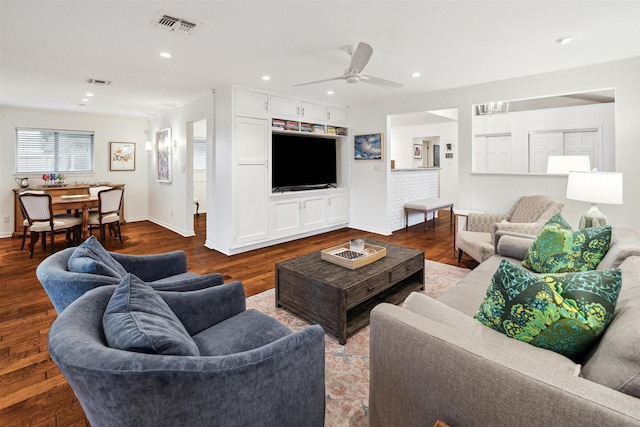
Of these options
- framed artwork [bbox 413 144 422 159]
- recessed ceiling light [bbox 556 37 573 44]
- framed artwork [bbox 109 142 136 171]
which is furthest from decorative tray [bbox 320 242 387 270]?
framed artwork [bbox 413 144 422 159]

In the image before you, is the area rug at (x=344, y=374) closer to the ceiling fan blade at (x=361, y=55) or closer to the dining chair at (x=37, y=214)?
the ceiling fan blade at (x=361, y=55)

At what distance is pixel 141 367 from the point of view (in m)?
0.80

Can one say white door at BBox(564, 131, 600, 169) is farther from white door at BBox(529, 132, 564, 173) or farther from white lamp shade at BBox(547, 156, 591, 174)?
white lamp shade at BBox(547, 156, 591, 174)

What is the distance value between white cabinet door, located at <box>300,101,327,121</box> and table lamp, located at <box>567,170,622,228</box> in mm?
3732

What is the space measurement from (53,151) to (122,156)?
3.74 feet

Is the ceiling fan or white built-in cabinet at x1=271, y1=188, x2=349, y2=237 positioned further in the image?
white built-in cabinet at x1=271, y1=188, x2=349, y2=237

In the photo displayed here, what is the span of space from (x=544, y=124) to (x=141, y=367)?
25.8ft

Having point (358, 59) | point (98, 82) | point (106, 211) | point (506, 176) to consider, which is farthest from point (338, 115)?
point (106, 211)

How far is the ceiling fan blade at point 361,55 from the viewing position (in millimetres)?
2703

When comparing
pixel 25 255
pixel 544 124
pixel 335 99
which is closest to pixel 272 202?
pixel 335 99

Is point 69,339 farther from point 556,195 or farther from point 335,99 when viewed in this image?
point 335,99

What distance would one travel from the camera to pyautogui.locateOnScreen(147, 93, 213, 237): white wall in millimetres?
5172

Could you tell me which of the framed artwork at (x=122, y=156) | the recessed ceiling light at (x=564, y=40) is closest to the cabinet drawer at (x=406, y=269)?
the recessed ceiling light at (x=564, y=40)

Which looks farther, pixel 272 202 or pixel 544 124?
pixel 544 124
